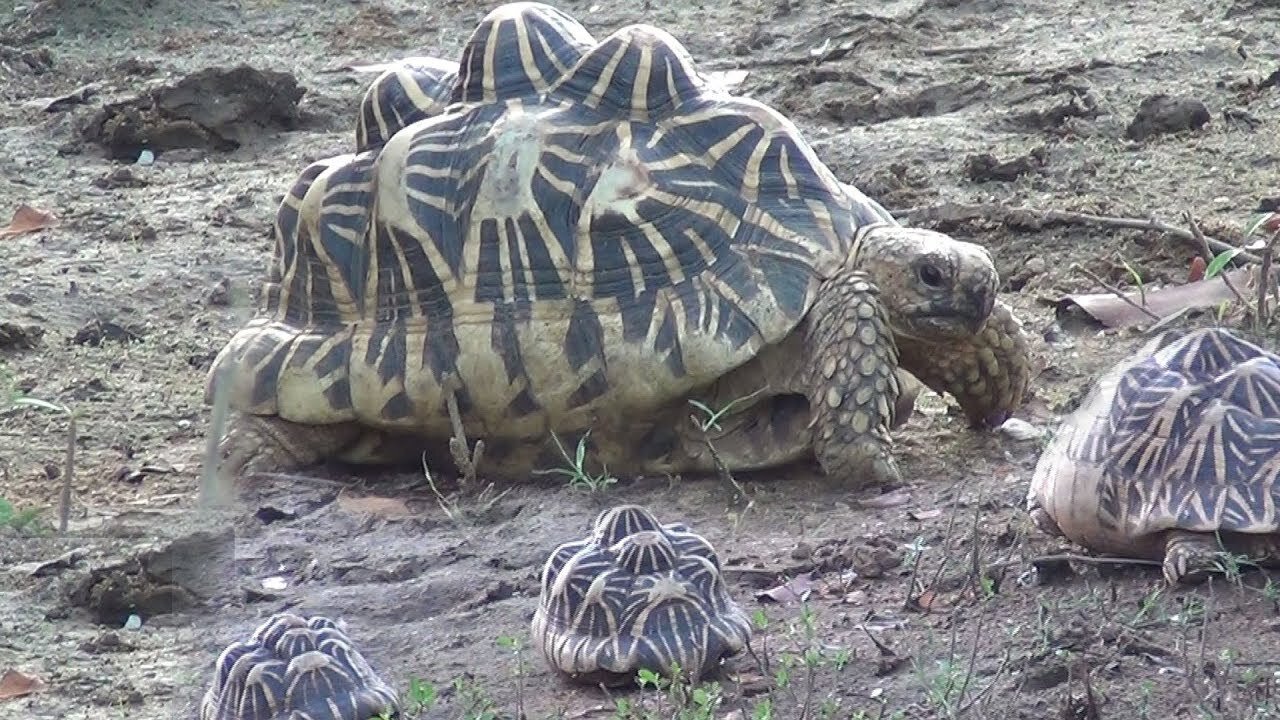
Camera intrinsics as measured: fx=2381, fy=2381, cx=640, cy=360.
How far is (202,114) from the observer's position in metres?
9.23

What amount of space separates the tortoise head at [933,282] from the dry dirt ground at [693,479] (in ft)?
1.09

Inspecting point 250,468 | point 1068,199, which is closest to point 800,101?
point 1068,199

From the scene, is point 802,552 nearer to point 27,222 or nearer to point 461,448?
point 461,448

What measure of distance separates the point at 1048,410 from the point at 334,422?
1721 millimetres

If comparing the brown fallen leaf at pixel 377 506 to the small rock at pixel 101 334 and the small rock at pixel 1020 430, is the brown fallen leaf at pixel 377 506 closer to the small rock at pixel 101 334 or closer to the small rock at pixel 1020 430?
the small rock at pixel 1020 430

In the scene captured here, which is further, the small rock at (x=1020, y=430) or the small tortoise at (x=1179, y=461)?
the small rock at (x=1020, y=430)

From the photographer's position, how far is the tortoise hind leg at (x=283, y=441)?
5812 mm

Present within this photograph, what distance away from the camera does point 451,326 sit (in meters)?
5.55

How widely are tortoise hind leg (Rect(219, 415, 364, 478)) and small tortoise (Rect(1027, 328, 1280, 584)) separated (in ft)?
7.14

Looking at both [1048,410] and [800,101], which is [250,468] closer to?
[1048,410]

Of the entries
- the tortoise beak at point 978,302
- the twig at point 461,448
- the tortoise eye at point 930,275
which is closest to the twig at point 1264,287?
the tortoise beak at point 978,302

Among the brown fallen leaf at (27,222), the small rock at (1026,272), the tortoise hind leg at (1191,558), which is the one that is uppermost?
the tortoise hind leg at (1191,558)

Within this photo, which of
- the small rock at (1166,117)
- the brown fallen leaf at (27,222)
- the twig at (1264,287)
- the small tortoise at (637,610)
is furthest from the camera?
the brown fallen leaf at (27,222)

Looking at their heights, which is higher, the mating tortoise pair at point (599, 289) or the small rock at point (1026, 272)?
the mating tortoise pair at point (599, 289)
